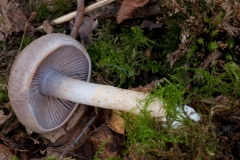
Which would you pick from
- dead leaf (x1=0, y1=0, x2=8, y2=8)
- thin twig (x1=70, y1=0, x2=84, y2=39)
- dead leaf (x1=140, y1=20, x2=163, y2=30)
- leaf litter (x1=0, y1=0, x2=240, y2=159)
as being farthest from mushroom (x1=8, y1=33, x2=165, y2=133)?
dead leaf (x1=0, y1=0, x2=8, y2=8)

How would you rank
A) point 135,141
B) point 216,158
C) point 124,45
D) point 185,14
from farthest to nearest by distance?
point 124,45, point 185,14, point 135,141, point 216,158

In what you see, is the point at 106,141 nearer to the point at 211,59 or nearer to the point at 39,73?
the point at 39,73

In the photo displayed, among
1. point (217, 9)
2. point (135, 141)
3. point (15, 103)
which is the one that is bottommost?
point (135, 141)

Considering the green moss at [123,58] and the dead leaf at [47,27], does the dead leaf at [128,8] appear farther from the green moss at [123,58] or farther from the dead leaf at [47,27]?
the dead leaf at [47,27]

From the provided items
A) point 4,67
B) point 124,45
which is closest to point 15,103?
point 4,67

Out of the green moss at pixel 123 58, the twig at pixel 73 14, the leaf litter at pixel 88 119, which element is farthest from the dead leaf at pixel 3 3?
the green moss at pixel 123 58

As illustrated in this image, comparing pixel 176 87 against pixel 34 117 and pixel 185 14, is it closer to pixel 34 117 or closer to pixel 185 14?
pixel 185 14

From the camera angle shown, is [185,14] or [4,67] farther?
[4,67]
